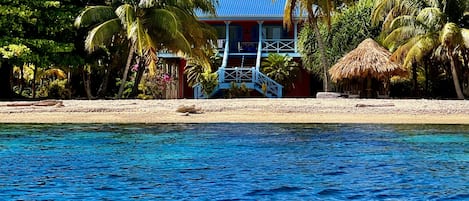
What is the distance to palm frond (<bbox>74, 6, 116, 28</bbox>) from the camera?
2228cm

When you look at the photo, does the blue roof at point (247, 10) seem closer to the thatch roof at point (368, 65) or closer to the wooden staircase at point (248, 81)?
the wooden staircase at point (248, 81)

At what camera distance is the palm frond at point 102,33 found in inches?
856

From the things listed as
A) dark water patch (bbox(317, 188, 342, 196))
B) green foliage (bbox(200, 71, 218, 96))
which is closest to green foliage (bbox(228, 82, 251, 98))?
green foliage (bbox(200, 71, 218, 96))

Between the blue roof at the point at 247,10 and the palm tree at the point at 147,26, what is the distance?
5412mm

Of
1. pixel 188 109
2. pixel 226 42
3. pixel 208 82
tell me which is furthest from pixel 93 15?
pixel 226 42

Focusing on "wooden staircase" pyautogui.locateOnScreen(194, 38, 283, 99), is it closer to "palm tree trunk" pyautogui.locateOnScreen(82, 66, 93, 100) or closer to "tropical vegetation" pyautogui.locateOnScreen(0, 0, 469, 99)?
"tropical vegetation" pyautogui.locateOnScreen(0, 0, 469, 99)

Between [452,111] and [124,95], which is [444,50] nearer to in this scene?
[452,111]

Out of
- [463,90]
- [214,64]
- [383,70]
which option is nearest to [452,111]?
[383,70]

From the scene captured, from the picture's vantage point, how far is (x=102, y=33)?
2186cm

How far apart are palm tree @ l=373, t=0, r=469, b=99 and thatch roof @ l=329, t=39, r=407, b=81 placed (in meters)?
0.30

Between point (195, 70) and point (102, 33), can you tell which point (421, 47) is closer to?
point (102, 33)

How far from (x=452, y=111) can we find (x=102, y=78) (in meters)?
13.9

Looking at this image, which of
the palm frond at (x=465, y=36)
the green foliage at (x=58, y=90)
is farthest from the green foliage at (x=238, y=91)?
the palm frond at (x=465, y=36)

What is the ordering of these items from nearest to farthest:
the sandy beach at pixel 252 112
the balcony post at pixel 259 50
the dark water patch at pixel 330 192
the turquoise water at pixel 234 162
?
the dark water patch at pixel 330 192, the turquoise water at pixel 234 162, the sandy beach at pixel 252 112, the balcony post at pixel 259 50
